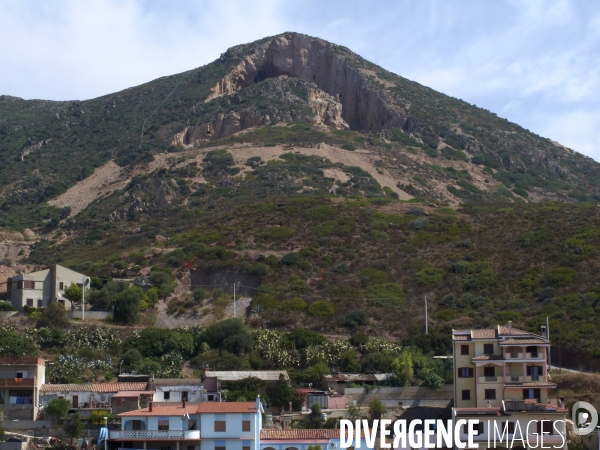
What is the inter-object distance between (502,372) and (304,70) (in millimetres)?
109540

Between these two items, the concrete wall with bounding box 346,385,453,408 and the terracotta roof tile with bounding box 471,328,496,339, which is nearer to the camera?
the terracotta roof tile with bounding box 471,328,496,339

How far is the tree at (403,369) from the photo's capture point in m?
62.3

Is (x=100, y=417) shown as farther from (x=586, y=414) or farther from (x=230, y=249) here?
(x=230, y=249)

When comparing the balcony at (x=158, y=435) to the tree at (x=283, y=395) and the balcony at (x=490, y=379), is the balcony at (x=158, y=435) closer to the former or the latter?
the tree at (x=283, y=395)

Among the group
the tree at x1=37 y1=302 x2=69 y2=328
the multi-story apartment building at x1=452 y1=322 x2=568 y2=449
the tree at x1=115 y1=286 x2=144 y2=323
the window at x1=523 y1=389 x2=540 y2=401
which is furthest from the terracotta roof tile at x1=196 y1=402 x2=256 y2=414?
the tree at x1=115 y1=286 x2=144 y2=323

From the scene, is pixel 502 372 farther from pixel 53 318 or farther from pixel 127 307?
pixel 53 318

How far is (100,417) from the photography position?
5425cm

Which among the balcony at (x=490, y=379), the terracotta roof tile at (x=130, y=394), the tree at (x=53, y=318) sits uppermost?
the tree at (x=53, y=318)

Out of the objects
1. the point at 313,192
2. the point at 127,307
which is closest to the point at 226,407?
the point at 127,307

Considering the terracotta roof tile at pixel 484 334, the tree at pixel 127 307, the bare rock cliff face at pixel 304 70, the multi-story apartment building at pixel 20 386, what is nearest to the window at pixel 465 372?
the terracotta roof tile at pixel 484 334

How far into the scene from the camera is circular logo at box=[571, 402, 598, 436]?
5381 cm

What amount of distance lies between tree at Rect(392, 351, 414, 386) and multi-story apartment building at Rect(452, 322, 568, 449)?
4.33 m

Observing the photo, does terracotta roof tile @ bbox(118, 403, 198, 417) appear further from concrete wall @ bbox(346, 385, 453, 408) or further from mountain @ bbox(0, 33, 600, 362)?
mountain @ bbox(0, 33, 600, 362)

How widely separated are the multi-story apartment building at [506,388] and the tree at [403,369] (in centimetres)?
433
